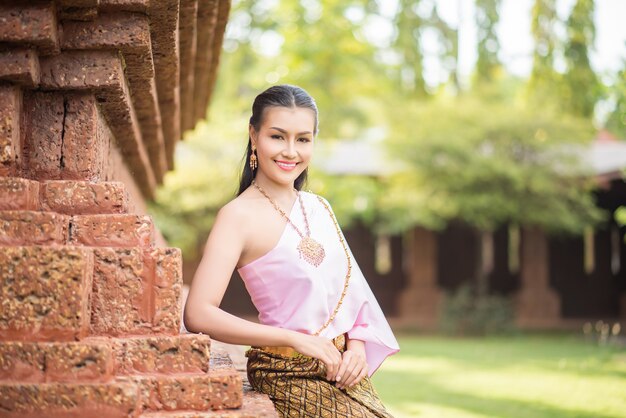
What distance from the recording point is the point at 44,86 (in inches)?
85.5

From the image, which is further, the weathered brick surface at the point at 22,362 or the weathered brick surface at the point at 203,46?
the weathered brick surface at the point at 203,46

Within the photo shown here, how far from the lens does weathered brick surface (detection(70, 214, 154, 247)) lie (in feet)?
6.67

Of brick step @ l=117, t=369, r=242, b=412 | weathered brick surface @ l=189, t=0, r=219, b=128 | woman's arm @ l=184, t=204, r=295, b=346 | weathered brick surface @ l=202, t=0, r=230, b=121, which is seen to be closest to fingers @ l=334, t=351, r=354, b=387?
woman's arm @ l=184, t=204, r=295, b=346

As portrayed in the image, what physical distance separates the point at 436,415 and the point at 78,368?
17.4ft

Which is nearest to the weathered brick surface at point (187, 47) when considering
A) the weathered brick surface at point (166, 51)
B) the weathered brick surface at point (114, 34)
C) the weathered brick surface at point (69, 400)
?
the weathered brick surface at point (166, 51)

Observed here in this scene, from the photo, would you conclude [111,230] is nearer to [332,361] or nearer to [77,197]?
[77,197]

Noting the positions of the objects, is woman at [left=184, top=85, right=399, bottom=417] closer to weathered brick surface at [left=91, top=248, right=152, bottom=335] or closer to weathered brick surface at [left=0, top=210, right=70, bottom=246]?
weathered brick surface at [left=91, top=248, right=152, bottom=335]

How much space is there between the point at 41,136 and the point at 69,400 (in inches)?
28.9

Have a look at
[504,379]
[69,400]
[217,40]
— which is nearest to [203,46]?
[217,40]

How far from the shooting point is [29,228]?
1.96 meters

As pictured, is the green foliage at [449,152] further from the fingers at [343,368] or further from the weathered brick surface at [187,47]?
the fingers at [343,368]

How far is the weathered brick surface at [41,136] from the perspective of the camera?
7.13ft

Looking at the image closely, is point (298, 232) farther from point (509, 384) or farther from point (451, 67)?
point (451, 67)

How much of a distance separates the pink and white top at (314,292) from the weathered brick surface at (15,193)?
693mm
